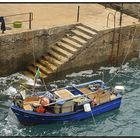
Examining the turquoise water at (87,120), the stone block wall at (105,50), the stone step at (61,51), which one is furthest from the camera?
the stone block wall at (105,50)

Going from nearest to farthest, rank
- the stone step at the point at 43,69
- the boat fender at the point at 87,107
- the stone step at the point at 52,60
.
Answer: the boat fender at the point at 87,107
the stone step at the point at 43,69
the stone step at the point at 52,60

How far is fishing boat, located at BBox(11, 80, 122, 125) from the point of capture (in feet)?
74.3

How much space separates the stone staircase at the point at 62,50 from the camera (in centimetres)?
2669

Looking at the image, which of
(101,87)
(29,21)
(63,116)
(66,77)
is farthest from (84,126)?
(29,21)

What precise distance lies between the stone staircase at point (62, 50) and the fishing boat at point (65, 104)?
235 centimetres

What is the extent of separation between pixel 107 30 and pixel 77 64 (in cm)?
233

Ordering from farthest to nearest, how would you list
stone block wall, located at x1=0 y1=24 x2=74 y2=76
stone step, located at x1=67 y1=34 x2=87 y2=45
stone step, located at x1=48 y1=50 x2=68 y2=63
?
stone step, located at x1=67 y1=34 x2=87 y2=45 < stone step, located at x1=48 y1=50 x2=68 y2=63 < stone block wall, located at x1=0 y1=24 x2=74 y2=76

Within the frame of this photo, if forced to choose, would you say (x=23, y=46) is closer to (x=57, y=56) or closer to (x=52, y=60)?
(x=52, y=60)

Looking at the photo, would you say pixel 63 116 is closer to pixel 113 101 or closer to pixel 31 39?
pixel 113 101

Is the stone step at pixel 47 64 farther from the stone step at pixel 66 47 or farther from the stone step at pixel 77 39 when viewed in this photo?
the stone step at pixel 77 39

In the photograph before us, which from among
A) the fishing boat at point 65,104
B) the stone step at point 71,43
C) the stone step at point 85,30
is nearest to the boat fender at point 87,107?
the fishing boat at point 65,104

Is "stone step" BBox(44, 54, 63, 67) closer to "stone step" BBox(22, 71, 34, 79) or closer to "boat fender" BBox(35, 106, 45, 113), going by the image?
"stone step" BBox(22, 71, 34, 79)

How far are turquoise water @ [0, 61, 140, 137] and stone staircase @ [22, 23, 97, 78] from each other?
68cm

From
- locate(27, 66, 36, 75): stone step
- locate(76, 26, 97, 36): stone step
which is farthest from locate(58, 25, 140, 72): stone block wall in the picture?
locate(27, 66, 36, 75): stone step
